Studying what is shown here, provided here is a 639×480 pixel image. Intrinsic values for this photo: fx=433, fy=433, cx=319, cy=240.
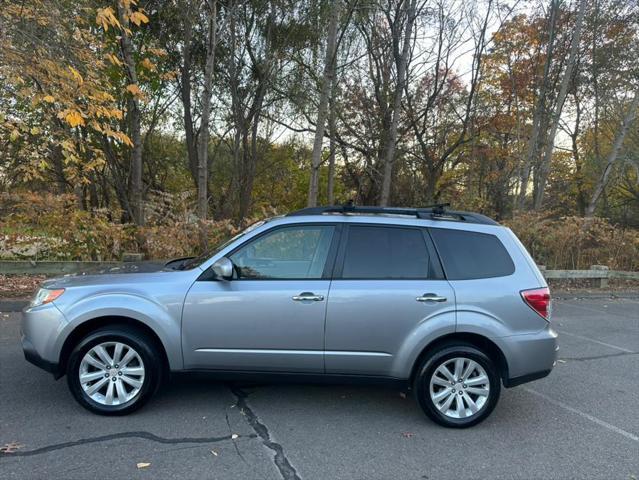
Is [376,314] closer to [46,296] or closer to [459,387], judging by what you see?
[459,387]

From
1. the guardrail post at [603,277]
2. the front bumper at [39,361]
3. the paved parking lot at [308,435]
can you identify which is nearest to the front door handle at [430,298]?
the paved parking lot at [308,435]

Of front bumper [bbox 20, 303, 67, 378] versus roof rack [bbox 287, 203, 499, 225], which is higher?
roof rack [bbox 287, 203, 499, 225]

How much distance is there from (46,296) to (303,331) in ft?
7.26

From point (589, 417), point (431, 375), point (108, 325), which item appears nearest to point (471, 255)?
point (431, 375)

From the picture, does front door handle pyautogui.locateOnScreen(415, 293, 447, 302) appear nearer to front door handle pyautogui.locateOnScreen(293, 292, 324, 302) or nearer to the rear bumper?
the rear bumper

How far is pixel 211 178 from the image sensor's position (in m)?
19.7

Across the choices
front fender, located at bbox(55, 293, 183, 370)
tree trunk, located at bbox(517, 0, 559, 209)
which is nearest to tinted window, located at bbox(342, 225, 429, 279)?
front fender, located at bbox(55, 293, 183, 370)

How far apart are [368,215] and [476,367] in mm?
1612

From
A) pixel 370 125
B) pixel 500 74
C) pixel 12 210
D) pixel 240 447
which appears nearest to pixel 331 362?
pixel 240 447

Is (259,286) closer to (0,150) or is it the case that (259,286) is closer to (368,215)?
(368,215)

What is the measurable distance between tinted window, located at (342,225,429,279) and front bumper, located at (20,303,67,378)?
2436mm

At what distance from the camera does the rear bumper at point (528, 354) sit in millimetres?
3645

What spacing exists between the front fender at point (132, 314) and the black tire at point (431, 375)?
6.77 feet

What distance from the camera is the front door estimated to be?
3623mm
